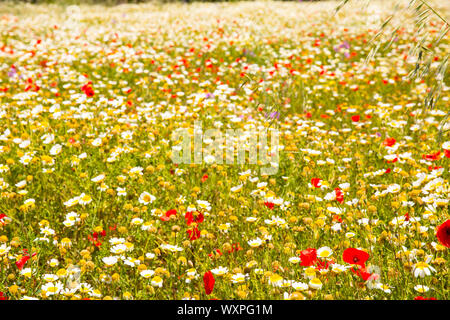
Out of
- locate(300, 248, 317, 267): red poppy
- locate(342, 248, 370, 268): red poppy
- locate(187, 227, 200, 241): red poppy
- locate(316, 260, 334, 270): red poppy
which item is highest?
locate(342, 248, 370, 268): red poppy

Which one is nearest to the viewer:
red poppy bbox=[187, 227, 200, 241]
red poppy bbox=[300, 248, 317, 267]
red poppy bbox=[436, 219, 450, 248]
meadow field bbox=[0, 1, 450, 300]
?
red poppy bbox=[436, 219, 450, 248]

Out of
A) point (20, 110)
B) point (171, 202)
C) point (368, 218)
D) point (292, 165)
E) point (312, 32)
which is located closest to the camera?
point (368, 218)

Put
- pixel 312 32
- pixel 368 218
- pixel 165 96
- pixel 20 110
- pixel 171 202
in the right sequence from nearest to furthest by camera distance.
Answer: pixel 368 218 < pixel 171 202 < pixel 20 110 < pixel 165 96 < pixel 312 32

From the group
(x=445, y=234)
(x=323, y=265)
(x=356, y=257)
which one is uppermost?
(x=445, y=234)

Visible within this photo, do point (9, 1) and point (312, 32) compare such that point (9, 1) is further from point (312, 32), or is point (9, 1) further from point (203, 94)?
point (203, 94)

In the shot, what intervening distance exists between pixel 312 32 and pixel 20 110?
704 centimetres

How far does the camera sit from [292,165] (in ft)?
11.2

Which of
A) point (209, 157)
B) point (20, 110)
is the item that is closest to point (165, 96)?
point (20, 110)

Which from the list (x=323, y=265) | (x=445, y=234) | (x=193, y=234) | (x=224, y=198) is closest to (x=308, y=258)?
(x=323, y=265)

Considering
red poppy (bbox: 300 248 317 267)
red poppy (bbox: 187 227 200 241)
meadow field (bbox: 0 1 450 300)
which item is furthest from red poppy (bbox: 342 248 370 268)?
red poppy (bbox: 187 227 200 241)

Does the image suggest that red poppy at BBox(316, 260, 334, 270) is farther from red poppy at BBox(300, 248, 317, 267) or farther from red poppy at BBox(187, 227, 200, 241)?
red poppy at BBox(187, 227, 200, 241)

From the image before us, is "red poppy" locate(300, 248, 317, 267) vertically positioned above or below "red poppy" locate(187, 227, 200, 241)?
above

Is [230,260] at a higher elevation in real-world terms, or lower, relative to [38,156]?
lower

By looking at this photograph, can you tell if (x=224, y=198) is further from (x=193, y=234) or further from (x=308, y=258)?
(x=308, y=258)
